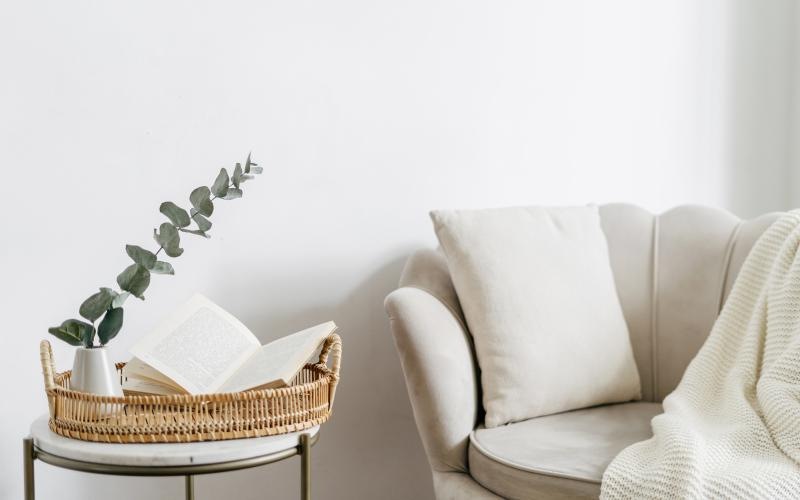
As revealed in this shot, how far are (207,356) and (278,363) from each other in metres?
0.12

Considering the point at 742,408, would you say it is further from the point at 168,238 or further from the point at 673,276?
the point at 168,238

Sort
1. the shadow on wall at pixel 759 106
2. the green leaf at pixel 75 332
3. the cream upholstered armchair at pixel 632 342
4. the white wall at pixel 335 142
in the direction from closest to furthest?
1. the green leaf at pixel 75 332
2. the cream upholstered armchair at pixel 632 342
3. the white wall at pixel 335 142
4. the shadow on wall at pixel 759 106

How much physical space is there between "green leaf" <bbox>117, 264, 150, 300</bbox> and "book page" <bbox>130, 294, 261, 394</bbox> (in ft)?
0.25

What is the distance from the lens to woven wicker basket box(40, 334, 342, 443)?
3.92 feet

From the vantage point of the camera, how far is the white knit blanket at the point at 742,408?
1271mm

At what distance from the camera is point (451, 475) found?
5.06 feet

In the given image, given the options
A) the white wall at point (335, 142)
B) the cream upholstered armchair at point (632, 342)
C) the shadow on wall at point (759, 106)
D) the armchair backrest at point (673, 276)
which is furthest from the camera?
the shadow on wall at point (759, 106)

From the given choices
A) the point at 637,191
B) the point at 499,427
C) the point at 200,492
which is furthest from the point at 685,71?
the point at 200,492

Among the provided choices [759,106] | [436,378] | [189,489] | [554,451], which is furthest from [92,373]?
[759,106]

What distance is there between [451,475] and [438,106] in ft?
2.86

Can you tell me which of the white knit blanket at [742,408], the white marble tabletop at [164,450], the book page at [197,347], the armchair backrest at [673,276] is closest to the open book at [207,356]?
the book page at [197,347]

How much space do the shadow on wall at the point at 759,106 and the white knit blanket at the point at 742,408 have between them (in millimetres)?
834

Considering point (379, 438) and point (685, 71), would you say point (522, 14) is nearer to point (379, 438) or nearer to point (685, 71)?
point (685, 71)

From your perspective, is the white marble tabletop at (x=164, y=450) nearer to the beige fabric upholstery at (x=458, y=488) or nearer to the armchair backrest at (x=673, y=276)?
the beige fabric upholstery at (x=458, y=488)
